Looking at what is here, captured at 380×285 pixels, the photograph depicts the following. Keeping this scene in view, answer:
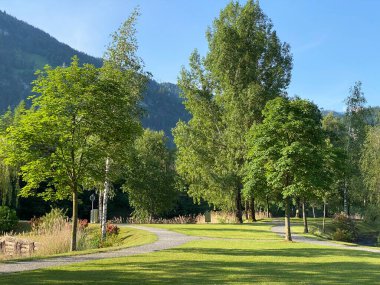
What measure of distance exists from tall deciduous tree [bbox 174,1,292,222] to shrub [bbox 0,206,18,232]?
16.2 m

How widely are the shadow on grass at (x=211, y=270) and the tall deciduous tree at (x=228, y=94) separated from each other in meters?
21.2

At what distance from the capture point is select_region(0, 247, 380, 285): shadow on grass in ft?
34.1

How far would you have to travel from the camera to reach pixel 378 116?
50.7m

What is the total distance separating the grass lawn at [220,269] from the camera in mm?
10422

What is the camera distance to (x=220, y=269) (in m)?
12.3

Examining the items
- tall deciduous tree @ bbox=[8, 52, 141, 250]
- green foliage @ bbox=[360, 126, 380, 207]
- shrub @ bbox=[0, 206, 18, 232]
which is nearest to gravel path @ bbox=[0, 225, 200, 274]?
tall deciduous tree @ bbox=[8, 52, 141, 250]

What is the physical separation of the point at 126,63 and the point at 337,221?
22.2 metres

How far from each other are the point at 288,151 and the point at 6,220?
26.6 m

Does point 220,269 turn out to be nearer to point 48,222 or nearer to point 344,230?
point 48,222

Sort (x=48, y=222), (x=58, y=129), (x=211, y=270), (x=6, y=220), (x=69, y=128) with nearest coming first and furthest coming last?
(x=211, y=270)
(x=58, y=129)
(x=69, y=128)
(x=48, y=222)
(x=6, y=220)

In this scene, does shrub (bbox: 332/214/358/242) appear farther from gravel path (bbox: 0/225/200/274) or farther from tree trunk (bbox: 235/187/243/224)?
gravel path (bbox: 0/225/200/274)

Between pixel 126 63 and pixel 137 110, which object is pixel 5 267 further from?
pixel 126 63

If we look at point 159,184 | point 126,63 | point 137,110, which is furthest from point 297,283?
point 159,184

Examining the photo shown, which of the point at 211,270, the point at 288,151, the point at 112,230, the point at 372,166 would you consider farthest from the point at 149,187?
the point at 211,270
